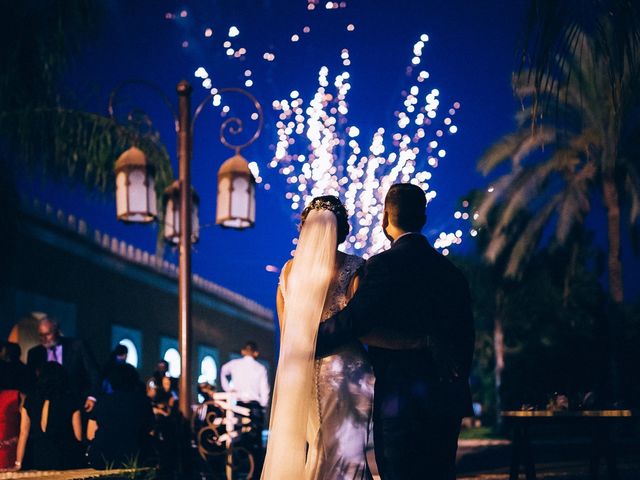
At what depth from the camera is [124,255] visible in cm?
2258

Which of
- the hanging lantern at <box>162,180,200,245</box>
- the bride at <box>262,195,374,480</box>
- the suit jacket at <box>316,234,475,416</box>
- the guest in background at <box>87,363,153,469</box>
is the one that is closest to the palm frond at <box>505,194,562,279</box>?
the hanging lantern at <box>162,180,200,245</box>

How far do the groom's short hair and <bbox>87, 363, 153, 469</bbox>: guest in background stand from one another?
5.17 m

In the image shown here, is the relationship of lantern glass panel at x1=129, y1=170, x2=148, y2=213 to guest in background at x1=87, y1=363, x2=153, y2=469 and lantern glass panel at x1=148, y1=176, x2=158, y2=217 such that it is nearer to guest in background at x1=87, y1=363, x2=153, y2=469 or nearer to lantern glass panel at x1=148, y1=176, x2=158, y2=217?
lantern glass panel at x1=148, y1=176, x2=158, y2=217

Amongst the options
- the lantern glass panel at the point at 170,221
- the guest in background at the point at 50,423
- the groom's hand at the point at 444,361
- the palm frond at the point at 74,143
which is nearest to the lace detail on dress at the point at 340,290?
the groom's hand at the point at 444,361

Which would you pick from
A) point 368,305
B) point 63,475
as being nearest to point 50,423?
point 63,475

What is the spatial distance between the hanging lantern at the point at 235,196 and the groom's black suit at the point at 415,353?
7147 millimetres

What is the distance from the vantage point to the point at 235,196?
10773mm

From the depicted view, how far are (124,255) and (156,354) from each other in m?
3.45

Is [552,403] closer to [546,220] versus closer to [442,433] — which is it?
[442,433]

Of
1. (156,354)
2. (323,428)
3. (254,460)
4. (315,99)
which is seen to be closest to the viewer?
(323,428)

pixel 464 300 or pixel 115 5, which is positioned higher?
pixel 115 5

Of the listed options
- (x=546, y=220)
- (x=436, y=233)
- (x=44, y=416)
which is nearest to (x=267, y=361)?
(x=436, y=233)

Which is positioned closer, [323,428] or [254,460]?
[323,428]

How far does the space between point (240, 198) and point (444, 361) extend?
294 inches
